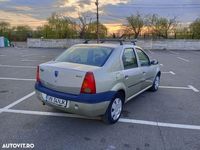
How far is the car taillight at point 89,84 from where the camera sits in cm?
378

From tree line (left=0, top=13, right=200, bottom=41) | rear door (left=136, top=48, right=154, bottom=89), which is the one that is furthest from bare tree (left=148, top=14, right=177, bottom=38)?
rear door (left=136, top=48, right=154, bottom=89)

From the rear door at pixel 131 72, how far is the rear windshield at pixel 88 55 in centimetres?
46

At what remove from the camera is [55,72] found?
4.06m

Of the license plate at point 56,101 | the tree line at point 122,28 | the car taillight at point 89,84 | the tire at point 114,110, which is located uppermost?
the tree line at point 122,28

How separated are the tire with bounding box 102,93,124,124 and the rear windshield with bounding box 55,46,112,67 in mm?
761

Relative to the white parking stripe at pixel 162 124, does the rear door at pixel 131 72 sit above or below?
above

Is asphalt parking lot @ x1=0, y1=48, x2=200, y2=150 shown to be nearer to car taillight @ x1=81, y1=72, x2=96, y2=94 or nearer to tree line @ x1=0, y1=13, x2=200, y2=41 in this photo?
car taillight @ x1=81, y1=72, x2=96, y2=94

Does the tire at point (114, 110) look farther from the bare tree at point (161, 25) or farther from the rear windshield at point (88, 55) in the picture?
the bare tree at point (161, 25)

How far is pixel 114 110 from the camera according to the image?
4.39 meters

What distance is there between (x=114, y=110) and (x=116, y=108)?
0.26 feet

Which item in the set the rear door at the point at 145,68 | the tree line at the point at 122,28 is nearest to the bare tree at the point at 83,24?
the tree line at the point at 122,28

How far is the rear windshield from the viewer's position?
432cm
